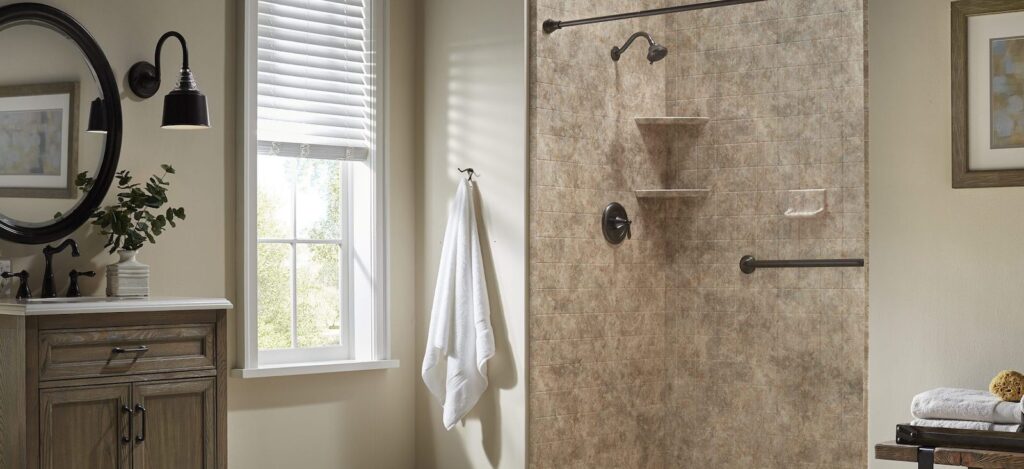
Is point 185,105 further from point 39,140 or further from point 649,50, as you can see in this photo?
point 649,50

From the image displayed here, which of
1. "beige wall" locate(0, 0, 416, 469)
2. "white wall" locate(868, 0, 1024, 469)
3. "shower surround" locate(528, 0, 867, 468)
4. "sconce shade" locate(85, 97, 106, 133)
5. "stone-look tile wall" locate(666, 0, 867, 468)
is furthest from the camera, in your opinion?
"stone-look tile wall" locate(666, 0, 867, 468)

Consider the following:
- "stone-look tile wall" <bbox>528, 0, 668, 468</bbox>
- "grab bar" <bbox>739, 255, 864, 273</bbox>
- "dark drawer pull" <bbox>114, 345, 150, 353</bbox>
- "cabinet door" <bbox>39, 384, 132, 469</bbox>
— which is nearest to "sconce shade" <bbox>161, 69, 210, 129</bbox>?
"dark drawer pull" <bbox>114, 345, 150, 353</bbox>

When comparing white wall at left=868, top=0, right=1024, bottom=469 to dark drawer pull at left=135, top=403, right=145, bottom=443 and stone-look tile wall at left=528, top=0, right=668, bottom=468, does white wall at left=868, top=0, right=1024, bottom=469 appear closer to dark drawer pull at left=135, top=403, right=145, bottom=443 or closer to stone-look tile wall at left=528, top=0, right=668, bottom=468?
stone-look tile wall at left=528, top=0, right=668, bottom=468

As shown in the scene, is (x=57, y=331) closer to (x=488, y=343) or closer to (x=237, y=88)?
(x=237, y=88)

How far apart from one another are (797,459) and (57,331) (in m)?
2.90

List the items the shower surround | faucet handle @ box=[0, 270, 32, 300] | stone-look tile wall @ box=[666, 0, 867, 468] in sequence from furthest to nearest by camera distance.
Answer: stone-look tile wall @ box=[666, 0, 867, 468]
the shower surround
faucet handle @ box=[0, 270, 32, 300]

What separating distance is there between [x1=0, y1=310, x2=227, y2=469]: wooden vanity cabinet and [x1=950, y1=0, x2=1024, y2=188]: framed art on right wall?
227cm

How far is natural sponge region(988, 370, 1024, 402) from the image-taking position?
2.82 metres

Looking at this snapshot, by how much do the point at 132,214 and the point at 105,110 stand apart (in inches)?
14.3

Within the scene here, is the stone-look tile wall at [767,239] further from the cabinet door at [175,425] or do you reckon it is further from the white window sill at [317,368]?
the cabinet door at [175,425]

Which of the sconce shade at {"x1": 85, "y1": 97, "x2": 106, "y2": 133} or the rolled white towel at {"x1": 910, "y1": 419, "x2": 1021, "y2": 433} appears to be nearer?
the rolled white towel at {"x1": 910, "y1": 419, "x2": 1021, "y2": 433}

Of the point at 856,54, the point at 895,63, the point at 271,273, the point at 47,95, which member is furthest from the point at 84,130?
the point at 856,54

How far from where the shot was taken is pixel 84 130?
352cm

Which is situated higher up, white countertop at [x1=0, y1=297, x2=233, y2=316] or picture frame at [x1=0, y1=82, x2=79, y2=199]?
picture frame at [x1=0, y1=82, x2=79, y2=199]
